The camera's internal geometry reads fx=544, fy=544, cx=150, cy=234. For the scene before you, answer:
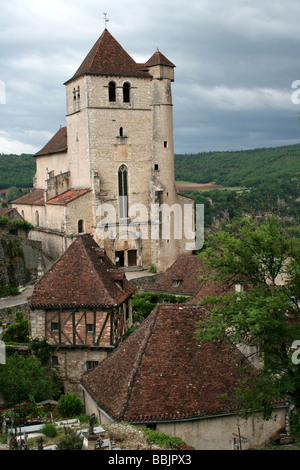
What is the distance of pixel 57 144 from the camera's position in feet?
181

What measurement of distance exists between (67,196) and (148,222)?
7340 millimetres

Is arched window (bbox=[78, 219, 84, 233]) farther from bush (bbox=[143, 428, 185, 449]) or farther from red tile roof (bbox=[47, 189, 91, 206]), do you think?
bush (bbox=[143, 428, 185, 449])

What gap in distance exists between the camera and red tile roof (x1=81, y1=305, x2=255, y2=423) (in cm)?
1648

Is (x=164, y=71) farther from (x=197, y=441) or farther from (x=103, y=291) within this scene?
(x=197, y=441)

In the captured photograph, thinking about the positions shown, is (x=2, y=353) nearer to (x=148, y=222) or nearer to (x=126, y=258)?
(x=126, y=258)

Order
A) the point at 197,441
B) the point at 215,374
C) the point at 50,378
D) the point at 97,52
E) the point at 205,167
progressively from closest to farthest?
the point at 197,441 < the point at 215,374 < the point at 50,378 < the point at 97,52 < the point at 205,167

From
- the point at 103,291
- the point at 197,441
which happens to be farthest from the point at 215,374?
the point at 103,291

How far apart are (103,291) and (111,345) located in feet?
7.83

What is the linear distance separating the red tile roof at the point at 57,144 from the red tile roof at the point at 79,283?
27599 mm

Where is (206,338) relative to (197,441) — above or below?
above

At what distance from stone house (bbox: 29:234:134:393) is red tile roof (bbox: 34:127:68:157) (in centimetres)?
2934

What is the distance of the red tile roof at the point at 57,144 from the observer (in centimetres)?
5303

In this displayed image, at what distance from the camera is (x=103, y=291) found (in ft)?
79.3

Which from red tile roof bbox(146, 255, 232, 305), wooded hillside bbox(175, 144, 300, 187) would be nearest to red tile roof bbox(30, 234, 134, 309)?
red tile roof bbox(146, 255, 232, 305)
